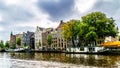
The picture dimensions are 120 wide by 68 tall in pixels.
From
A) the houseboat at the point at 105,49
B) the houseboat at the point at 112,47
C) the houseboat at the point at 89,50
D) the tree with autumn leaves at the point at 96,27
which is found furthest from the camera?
the tree with autumn leaves at the point at 96,27

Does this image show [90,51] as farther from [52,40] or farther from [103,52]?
[52,40]

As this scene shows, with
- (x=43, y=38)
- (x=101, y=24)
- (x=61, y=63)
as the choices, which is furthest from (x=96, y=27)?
(x=43, y=38)

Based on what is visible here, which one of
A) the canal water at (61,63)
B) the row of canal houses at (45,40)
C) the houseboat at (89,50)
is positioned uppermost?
the row of canal houses at (45,40)

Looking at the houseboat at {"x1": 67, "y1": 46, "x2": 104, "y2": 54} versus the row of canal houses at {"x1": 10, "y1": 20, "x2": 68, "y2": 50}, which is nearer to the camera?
the houseboat at {"x1": 67, "y1": 46, "x2": 104, "y2": 54}

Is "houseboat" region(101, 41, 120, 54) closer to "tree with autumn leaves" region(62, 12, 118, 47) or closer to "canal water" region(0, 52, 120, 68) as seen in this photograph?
"tree with autumn leaves" region(62, 12, 118, 47)

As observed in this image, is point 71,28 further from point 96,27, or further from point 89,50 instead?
point 89,50

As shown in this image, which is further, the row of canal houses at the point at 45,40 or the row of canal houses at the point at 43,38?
the row of canal houses at the point at 43,38

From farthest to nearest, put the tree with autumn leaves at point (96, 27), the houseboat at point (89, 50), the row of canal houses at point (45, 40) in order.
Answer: the row of canal houses at point (45, 40), the tree with autumn leaves at point (96, 27), the houseboat at point (89, 50)

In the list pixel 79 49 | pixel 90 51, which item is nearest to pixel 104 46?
pixel 90 51

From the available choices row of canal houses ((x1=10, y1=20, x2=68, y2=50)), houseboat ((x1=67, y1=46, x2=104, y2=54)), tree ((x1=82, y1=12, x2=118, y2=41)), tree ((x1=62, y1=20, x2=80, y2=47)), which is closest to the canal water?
houseboat ((x1=67, y1=46, x2=104, y2=54))

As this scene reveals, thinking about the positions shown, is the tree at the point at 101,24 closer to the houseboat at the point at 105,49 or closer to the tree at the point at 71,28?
the houseboat at the point at 105,49

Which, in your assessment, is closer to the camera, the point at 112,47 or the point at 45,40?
the point at 112,47

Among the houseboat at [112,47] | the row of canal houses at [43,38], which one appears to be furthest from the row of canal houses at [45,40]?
the houseboat at [112,47]

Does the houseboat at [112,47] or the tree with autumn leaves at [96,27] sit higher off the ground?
the tree with autumn leaves at [96,27]
